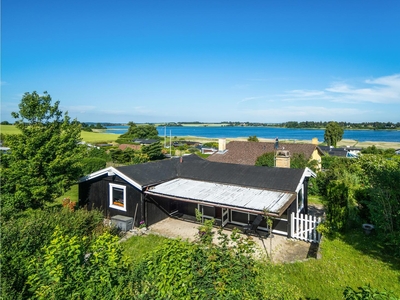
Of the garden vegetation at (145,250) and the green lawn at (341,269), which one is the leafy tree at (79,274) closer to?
the garden vegetation at (145,250)

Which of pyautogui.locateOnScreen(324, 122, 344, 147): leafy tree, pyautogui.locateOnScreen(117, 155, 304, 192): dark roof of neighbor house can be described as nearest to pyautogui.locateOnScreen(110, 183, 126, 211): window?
pyautogui.locateOnScreen(117, 155, 304, 192): dark roof of neighbor house

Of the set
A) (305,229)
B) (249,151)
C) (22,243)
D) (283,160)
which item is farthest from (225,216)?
(249,151)

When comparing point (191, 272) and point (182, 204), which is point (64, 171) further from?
point (191, 272)

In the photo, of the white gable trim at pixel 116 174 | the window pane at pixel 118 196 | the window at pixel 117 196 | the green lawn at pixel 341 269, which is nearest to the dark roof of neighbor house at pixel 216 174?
the white gable trim at pixel 116 174

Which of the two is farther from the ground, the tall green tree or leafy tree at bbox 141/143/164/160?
the tall green tree

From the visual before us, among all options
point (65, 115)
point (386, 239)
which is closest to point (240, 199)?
point (386, 239)

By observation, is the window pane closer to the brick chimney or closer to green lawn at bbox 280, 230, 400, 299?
green lawn at bbox 280, 230, 400, 299
